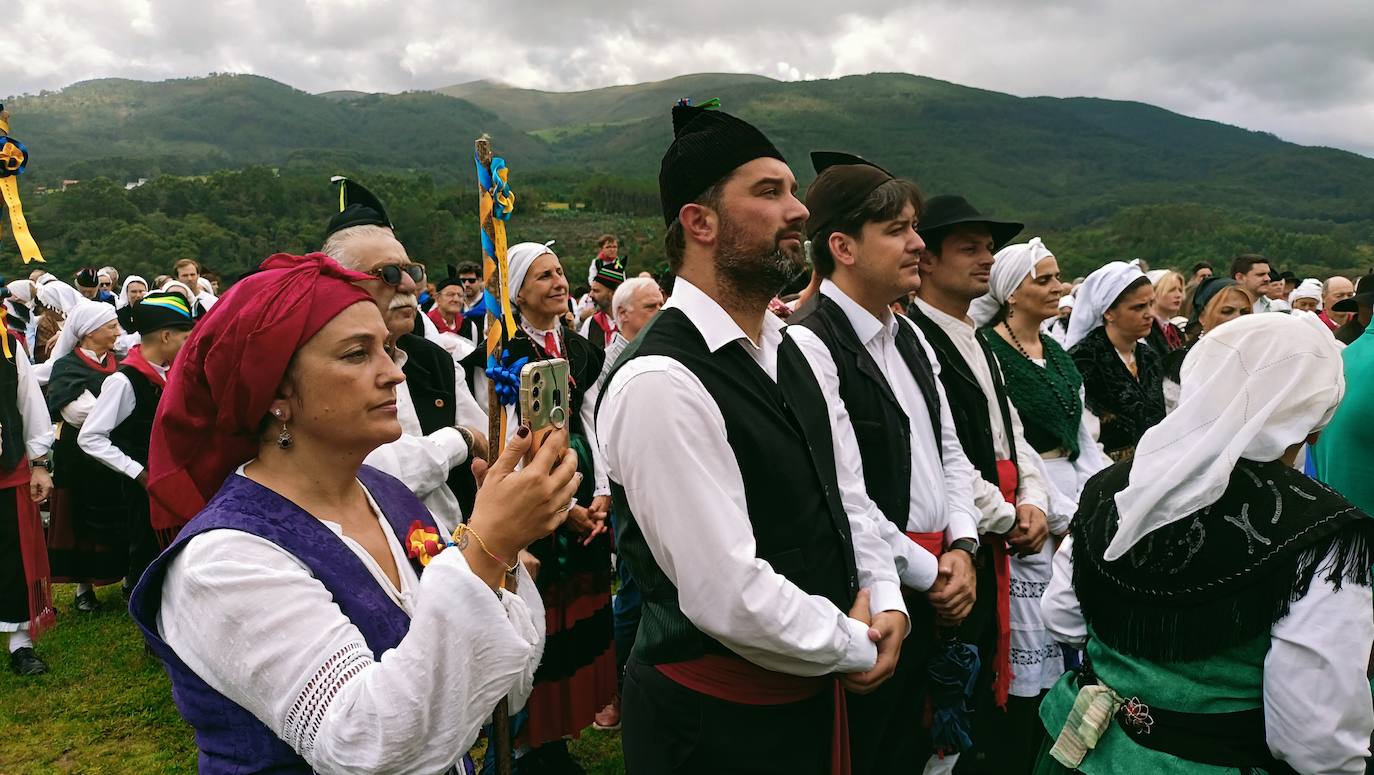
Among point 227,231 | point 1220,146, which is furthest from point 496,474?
point 1220,146

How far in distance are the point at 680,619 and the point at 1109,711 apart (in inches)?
49.0

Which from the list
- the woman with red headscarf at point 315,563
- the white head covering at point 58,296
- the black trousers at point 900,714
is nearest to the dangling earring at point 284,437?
the woman with red headscarf at point 315,563

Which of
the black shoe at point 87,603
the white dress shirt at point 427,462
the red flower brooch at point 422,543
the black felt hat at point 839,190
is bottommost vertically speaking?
the black shoe at point 87,603

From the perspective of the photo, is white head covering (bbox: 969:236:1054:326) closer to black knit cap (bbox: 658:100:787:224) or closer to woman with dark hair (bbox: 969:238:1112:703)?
woman with dark hair (bbox: 969:238:1112:703)

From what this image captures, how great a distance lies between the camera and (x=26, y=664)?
5.61 metres

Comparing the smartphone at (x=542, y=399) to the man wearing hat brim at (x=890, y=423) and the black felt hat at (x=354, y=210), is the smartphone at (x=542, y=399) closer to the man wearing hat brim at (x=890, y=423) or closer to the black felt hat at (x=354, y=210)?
the man wearing hat brim at (x=890, y=423)

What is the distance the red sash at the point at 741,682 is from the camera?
2.16 meters

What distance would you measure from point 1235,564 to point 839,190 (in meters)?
1.80

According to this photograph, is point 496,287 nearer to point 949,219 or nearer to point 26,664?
point 949,219

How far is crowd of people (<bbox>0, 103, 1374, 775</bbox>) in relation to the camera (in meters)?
1.54

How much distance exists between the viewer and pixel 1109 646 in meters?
2.38

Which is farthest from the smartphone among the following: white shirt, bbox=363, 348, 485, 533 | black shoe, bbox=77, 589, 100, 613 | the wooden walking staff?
black shoe, bbox=77, 589, 100, 613

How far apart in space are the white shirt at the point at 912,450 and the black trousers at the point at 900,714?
0.21 metres

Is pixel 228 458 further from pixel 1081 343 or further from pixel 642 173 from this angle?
pixel 642 173
